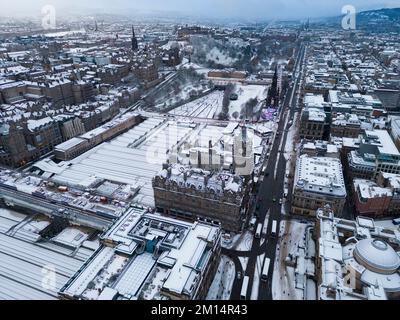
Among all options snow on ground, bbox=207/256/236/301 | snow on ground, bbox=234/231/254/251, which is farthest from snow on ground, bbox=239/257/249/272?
snow on ground, bbox=234/231/254/251

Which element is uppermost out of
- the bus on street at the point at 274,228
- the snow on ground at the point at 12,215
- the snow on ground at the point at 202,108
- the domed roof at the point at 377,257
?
the snow on ground at the point at 202,108

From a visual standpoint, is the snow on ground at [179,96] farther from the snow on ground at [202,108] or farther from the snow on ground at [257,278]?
the snow on ground at [257,278]

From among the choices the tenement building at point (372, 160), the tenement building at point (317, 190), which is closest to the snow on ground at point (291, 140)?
the tenement building at point (372, 160)

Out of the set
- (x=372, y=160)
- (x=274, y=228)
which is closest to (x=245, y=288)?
(x=274, y=228)

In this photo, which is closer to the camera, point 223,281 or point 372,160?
point 223,281

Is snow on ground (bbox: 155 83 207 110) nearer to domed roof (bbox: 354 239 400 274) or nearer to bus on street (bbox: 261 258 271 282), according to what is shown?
bus on street (bbox: 261 258 271 282)

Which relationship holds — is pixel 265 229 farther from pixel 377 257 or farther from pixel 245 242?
pixel 377 257
